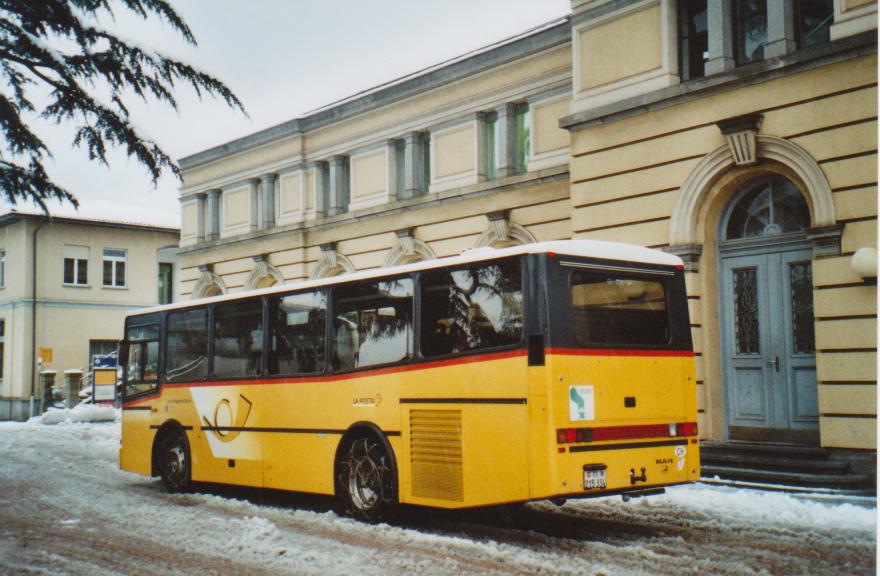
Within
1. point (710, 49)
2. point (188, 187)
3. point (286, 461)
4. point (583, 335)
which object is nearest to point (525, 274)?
point (583, 335)

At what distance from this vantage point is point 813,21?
1362 centimetres

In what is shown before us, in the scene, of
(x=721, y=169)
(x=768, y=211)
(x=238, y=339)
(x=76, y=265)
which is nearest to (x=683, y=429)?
(x=768, y=211)

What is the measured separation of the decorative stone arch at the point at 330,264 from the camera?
24.6 metres

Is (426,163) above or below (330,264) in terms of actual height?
above

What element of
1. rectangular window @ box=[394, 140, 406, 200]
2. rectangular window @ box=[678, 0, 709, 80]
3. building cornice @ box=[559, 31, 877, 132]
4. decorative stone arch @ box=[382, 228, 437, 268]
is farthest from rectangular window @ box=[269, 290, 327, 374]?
rectangular window @ box=[394, 140, 406, 200]

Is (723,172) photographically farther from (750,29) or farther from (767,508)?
(767,508)

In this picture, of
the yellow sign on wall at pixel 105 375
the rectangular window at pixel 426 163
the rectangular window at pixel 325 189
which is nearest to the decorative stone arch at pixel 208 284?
the rectangular window at pixel 325 189

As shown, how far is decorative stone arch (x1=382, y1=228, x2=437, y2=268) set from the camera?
22.4 metres

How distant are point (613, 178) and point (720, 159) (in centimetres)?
202

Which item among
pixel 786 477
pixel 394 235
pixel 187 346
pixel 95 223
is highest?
pixel 95 223

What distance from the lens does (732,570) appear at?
8.06m

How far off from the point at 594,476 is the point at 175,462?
7779mm

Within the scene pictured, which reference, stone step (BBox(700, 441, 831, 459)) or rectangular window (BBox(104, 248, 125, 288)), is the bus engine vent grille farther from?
rectangular window (BBox(104, 248, 125, 288))

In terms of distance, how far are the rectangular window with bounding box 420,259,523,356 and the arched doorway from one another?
234 inches
